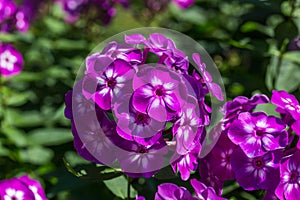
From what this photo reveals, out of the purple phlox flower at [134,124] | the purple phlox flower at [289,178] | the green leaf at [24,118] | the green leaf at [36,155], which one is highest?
the purple phlox flower at [134,124]

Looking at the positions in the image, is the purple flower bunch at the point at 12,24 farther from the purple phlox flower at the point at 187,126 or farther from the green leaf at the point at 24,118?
the purple phlox flower at the point at 187,126

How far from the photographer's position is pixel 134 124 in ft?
4.91

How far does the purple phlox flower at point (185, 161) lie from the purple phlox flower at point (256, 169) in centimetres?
9

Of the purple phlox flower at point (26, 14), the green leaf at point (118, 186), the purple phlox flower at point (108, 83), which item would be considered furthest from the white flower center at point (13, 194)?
the purple phlox flower at point (26, 14)

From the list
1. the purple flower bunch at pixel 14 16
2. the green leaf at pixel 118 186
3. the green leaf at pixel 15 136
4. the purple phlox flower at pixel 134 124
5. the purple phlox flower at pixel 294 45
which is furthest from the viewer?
the purple flower bunch at pixel 14 16

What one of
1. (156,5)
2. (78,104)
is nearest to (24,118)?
(156,5)

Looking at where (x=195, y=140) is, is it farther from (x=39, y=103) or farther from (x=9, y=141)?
(x=39, y=103)

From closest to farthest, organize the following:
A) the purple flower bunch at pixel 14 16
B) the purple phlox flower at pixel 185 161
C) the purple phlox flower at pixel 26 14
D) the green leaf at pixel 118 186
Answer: the purple phlox flower at pixel 185 161 → the green leaf at pixel 118 186 → the purple flower bunch at pixel 14 16 → the purple phlox flower at pixel 26 14

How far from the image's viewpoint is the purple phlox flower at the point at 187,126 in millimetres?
1526

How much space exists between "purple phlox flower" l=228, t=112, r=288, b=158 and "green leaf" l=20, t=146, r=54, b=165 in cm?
136

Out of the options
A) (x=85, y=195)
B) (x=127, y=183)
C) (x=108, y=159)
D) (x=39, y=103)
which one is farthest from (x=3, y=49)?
(x=108, y=159)

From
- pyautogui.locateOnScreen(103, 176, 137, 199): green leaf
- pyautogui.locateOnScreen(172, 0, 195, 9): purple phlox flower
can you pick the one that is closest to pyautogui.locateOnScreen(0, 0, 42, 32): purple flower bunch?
pyautogui.locateOnScreen(172, 0, 195, 9): purple phlox flower

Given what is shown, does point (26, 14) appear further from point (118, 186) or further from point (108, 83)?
point (108, 83)

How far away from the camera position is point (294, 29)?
241cm
